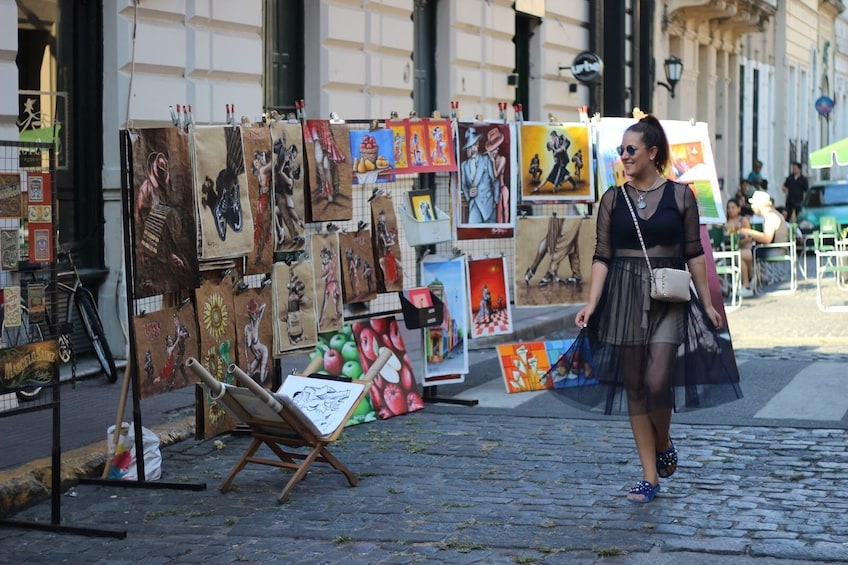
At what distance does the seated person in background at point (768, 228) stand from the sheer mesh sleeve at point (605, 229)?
13.1m

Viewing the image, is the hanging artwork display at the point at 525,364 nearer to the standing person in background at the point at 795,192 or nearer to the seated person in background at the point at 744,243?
the seated person in background at the point at 744,243

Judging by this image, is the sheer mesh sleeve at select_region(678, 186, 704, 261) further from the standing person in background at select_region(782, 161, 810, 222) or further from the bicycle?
the standing person in background at select_region(782, 161, 810, 222)

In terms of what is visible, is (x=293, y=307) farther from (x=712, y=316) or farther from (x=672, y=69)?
(x=672, y=69)

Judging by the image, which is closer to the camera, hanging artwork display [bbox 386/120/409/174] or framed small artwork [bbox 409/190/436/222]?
hanging artwork display [bbox 386/120/409/174]

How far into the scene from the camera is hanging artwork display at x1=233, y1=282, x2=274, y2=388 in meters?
8.55

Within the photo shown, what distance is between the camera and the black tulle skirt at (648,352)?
22.7 ft

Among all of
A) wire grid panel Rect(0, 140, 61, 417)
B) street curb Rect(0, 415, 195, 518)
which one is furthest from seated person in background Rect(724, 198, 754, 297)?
wire grid panel Rect(0, 140, 61, 417)

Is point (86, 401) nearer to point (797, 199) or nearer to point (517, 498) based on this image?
point (517, 498)

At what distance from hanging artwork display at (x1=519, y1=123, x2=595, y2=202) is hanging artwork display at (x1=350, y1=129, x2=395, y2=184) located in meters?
1.28

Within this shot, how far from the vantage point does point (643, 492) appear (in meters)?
6.90

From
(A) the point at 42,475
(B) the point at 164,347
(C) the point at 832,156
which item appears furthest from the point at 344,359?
(C) the point at 832,156

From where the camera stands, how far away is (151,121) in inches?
466

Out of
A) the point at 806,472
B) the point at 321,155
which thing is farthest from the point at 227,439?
the point at 806,472

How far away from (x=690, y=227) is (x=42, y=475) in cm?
356
